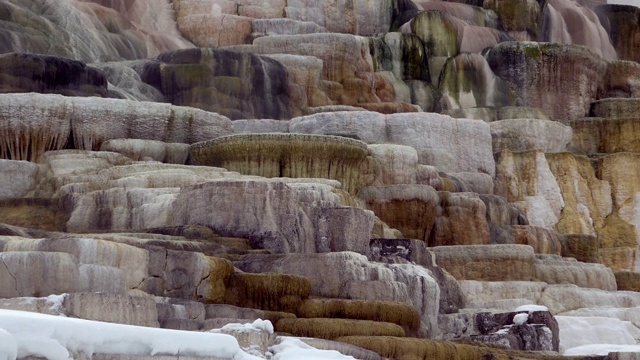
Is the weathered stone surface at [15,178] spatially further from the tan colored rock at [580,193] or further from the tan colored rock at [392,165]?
the tan colored rock at [580,193]

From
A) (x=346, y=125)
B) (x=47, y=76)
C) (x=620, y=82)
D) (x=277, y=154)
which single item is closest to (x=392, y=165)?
(x=346, y=125)

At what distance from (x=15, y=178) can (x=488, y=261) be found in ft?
29.0

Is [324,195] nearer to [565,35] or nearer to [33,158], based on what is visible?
[33,158]

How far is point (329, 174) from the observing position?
2691cm

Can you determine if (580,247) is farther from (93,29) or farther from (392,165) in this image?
(93,29)

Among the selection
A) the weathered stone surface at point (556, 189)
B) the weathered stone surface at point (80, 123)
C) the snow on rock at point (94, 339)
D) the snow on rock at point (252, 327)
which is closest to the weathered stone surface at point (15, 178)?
the weathered stone surface at point (80, 123)

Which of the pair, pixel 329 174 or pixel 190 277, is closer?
pixel 190 277

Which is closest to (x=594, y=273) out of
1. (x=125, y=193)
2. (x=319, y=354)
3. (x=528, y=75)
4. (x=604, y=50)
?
(x=125, y=193)

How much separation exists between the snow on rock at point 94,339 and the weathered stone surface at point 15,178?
1377cm

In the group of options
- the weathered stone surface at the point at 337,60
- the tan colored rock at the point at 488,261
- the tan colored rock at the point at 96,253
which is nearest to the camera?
the tan colored rock at the point at 96,253

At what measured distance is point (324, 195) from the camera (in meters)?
21.4

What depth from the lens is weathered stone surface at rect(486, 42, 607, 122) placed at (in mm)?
40562

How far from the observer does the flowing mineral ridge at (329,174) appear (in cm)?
1642

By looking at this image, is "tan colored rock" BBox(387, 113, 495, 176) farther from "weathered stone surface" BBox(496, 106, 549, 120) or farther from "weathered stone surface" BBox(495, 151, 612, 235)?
"weathered stone surface" BBox(496, 106, 549, 120)
